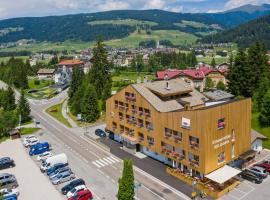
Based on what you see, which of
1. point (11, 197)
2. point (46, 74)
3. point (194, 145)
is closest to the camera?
point (11, 197)

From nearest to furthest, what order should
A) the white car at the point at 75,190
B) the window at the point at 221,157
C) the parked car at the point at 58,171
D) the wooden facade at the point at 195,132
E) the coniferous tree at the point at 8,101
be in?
the white car at the point at 75,190, the wooden facade at the point at 195,132, the window at the point at 221,157, the parked car at the point at 58,171, the coniferous tree at the point at 8,101

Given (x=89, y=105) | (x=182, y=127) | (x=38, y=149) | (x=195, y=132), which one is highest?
(x=182, y=127)

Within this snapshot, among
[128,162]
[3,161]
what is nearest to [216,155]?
[128,162]

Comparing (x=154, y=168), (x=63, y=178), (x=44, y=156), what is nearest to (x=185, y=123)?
(x=154, y=168)

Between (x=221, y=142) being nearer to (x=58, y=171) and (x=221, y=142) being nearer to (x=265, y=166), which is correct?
(x=265, y=166)

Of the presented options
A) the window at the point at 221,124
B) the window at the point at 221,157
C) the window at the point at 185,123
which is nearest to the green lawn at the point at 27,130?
the window at the point at 185,123

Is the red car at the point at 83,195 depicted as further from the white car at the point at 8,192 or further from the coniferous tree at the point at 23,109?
the coniferous tree at the point at 23,109

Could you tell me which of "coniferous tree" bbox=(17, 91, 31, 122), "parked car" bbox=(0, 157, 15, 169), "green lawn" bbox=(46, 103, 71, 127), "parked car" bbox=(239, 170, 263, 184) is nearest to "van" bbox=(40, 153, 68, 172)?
"parked car" bbox=(0, 157, 15, 169)

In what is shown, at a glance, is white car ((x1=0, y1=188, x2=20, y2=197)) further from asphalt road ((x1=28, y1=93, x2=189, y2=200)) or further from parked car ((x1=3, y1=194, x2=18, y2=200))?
asphalt road ((x1=28, y1=93, x2=189, y2=200))
